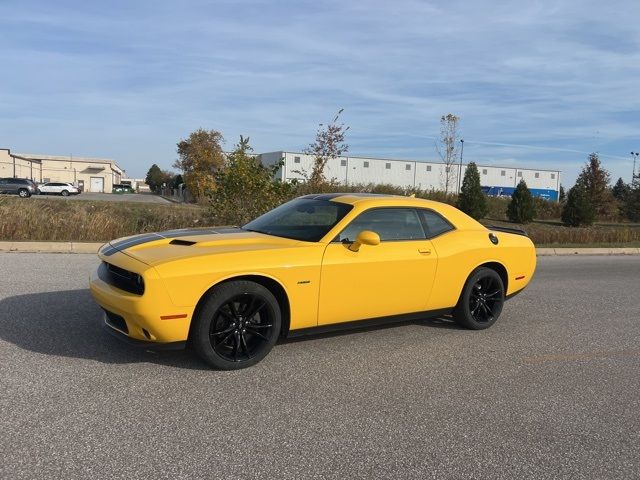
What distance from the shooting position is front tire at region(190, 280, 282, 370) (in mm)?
4371

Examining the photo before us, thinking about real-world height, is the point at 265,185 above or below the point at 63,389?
above

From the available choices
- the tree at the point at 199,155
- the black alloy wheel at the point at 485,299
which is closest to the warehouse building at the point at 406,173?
the tree at the point at 199,155

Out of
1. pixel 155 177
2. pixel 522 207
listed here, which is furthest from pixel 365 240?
pixel 155 177

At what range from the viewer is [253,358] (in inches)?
181

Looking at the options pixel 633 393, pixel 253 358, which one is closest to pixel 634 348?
pixel 633 393

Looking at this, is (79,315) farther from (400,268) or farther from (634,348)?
(634,348)

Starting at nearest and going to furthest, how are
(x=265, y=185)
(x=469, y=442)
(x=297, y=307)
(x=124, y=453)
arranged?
(x=124, y=453), (x=469, y=442), (x=297, y=307), (x=265, y=185)

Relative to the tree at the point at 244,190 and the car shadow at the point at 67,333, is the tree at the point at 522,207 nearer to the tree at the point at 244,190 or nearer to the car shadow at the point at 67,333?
the tree at the point at 244,190

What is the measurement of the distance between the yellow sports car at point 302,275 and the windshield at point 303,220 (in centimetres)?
2

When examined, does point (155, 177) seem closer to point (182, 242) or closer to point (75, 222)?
point (75, 222)

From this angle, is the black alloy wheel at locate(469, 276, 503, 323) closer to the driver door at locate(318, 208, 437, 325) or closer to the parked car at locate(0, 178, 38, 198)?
the driver door at locate(318, 208, 437, 325)

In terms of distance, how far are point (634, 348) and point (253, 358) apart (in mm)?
3906

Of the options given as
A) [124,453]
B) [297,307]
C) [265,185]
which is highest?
[265,185]

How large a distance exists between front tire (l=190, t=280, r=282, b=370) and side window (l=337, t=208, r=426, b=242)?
1008 mm
